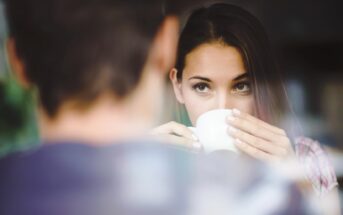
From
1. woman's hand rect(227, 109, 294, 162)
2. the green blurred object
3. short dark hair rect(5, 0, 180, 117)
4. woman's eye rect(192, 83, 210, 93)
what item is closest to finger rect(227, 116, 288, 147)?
woman's hand rect(227, 109, 294, 162)

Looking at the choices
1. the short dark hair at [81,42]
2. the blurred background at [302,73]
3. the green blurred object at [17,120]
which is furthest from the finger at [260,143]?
the green blurred object at [17,120]

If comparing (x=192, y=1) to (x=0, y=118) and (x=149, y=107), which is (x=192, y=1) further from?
(x=0, y=118)

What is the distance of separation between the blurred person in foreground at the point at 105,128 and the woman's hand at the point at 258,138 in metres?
0.05

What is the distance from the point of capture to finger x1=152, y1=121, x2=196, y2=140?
1802 millimetres

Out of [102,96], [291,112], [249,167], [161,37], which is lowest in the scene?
[249,167]

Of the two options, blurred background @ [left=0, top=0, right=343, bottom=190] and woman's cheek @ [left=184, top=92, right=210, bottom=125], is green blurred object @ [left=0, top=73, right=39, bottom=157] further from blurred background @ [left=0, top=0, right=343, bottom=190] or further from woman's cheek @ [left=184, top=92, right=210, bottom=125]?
woman's cheek @ [left=184, top=92, right=210, bottom=125]

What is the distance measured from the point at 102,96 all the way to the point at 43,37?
10.5 inches

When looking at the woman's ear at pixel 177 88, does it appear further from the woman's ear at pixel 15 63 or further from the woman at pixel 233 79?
the woman's ear at pixel 15 63

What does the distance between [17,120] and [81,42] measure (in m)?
0.32

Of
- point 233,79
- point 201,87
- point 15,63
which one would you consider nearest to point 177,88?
point 201,87

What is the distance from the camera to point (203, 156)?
1.81 meters

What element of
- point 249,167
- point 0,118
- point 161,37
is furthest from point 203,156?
point 0,118

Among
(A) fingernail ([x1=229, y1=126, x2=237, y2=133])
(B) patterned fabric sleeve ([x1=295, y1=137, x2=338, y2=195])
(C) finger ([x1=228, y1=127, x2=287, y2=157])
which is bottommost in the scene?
(B) patterned fabric sleeve ([x1=295, y1=137, x2=338, y2=195])

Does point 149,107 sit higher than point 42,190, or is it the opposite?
point 149,107
